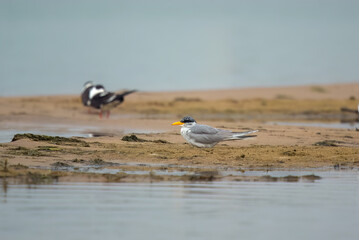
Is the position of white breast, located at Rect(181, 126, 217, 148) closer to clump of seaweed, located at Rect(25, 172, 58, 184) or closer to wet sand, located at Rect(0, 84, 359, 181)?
wet sand, located at Rect(0, 84, 359, 181)

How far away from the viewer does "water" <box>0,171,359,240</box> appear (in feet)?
17.7

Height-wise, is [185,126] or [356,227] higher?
[185,126]

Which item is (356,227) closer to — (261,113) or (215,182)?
(215,182)

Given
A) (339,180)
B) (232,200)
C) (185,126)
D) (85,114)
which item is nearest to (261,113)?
(85,114)

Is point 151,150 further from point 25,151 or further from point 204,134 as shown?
point 25,151

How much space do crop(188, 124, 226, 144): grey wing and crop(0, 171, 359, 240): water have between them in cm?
287

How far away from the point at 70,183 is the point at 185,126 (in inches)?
142

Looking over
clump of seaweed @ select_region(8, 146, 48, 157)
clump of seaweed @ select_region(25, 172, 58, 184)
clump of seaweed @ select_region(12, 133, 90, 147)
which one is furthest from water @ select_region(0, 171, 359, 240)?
clump of seaweed @ select_region(12, 133, 90, 147)

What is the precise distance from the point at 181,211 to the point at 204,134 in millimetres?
4551

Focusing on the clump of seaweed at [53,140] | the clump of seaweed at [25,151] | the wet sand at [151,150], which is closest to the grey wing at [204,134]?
the wet sand at [151,150]

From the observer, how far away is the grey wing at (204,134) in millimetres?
10648

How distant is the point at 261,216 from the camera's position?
602 cm

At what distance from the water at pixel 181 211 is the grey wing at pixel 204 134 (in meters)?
2.87

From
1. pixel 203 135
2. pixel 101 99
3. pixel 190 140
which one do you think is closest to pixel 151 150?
pixel 190 140
